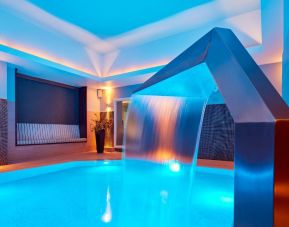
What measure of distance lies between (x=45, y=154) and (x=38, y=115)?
1243 millimetres

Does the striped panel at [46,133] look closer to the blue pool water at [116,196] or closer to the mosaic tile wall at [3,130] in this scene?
the mosaic tile wall at [3,130]

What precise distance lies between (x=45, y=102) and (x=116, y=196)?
4547 mm

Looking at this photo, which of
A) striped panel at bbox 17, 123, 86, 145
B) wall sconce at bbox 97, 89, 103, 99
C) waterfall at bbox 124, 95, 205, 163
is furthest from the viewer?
wall sconce at bbox 97, 89, 103, 99

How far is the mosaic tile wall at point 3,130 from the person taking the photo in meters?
4.80

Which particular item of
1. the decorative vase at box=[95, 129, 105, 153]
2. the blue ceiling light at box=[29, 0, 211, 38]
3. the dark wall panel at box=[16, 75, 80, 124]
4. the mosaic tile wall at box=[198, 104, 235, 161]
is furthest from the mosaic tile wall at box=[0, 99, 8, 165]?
the mosaic tile wall at box=[198, 104, 235, 161]

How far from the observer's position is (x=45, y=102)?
641 cm

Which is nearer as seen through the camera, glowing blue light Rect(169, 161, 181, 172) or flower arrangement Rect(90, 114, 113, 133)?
glowing blue light Rect(169, 161, 181, 172)

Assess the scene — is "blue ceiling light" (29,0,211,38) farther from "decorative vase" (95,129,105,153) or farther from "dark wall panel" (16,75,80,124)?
"decorative vase" (95,129,105,153)

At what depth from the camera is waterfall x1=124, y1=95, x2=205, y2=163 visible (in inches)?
57.7

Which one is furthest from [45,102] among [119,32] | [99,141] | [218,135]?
[218,135]

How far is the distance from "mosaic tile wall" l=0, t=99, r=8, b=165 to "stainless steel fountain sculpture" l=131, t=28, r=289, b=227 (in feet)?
18.4

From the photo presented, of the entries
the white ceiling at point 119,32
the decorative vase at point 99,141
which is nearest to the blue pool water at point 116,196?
the decorative vase at point 99,141

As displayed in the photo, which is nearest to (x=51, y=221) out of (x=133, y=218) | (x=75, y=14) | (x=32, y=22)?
(x=133, y=218)

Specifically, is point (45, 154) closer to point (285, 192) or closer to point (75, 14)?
point (75, 14)
